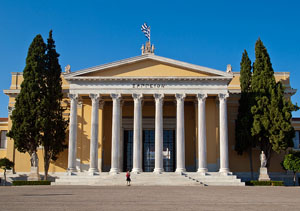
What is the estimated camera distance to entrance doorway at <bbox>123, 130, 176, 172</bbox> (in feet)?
144

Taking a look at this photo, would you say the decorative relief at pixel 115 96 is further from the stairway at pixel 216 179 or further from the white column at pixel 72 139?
the stairway at pixel 216 179

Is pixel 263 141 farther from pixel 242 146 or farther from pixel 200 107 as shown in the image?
pixel 200 107

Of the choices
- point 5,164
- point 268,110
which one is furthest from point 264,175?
point 5,164

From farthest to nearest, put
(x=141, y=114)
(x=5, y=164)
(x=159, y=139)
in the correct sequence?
1. (x=141, y=114)
2. (x=5, y=164)
3. (x=159, y=139)

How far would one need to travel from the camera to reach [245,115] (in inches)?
1581

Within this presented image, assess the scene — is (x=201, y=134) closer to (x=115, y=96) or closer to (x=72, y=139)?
(x=115, y=96)

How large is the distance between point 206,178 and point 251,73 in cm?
1280

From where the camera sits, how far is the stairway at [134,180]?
34.4 metres

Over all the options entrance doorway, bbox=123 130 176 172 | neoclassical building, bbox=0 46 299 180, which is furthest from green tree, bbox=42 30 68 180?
entrance doorway, bbox=123 130 176 172

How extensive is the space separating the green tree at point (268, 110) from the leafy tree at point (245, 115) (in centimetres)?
84

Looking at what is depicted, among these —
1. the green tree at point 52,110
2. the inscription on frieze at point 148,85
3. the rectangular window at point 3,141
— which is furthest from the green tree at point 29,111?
the rectangular window at point 3,141

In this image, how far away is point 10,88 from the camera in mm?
45031

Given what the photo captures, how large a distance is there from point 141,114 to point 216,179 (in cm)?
1001

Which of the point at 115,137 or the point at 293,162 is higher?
the point at 115,137
